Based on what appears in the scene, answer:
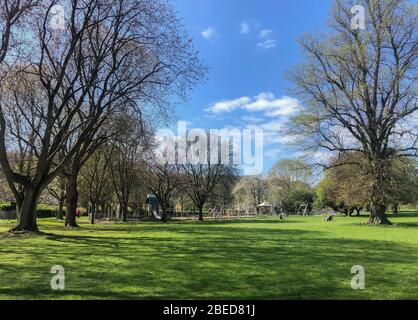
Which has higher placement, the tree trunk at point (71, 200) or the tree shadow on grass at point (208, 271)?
the tree trunk at point (71, 200)

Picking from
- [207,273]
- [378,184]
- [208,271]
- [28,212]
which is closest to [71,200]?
[28,212]

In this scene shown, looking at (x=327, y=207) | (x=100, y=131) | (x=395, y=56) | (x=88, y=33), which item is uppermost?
(x=395, y=56)

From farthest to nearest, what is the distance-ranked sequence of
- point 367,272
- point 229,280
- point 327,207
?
1. point 327,207
2. point 367,272
3. point 229,280

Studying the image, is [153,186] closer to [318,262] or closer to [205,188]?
[205,188]

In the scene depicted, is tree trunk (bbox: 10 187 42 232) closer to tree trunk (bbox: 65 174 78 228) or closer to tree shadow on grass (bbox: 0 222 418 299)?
tree shadow on grass (bbox: 0 222 418 299)

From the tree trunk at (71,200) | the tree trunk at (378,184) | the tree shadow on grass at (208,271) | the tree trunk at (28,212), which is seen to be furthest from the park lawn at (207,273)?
the tree trunk at (378,184)

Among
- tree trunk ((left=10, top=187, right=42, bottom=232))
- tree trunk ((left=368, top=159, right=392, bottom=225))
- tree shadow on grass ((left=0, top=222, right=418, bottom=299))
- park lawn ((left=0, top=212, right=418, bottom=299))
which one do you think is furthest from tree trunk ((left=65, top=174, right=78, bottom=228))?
tree trunk ((left=368, top=159, right=392, bottom=225))

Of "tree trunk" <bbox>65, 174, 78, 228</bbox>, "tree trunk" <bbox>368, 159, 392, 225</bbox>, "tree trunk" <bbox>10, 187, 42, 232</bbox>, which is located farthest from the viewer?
"tree trunk" <bbox>368, 159, 392, 225</bbox>

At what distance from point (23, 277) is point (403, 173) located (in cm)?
3591

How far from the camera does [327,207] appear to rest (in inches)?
3590

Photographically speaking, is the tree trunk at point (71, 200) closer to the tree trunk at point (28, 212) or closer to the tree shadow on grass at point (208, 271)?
the tree trunk at point (28, 212)

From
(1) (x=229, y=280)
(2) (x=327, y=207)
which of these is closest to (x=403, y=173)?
(1) (x=229, y=280)

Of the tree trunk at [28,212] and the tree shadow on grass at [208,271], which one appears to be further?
the tree trunk at [28,212]

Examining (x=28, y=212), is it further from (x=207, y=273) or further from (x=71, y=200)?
(x=207, y=273)
